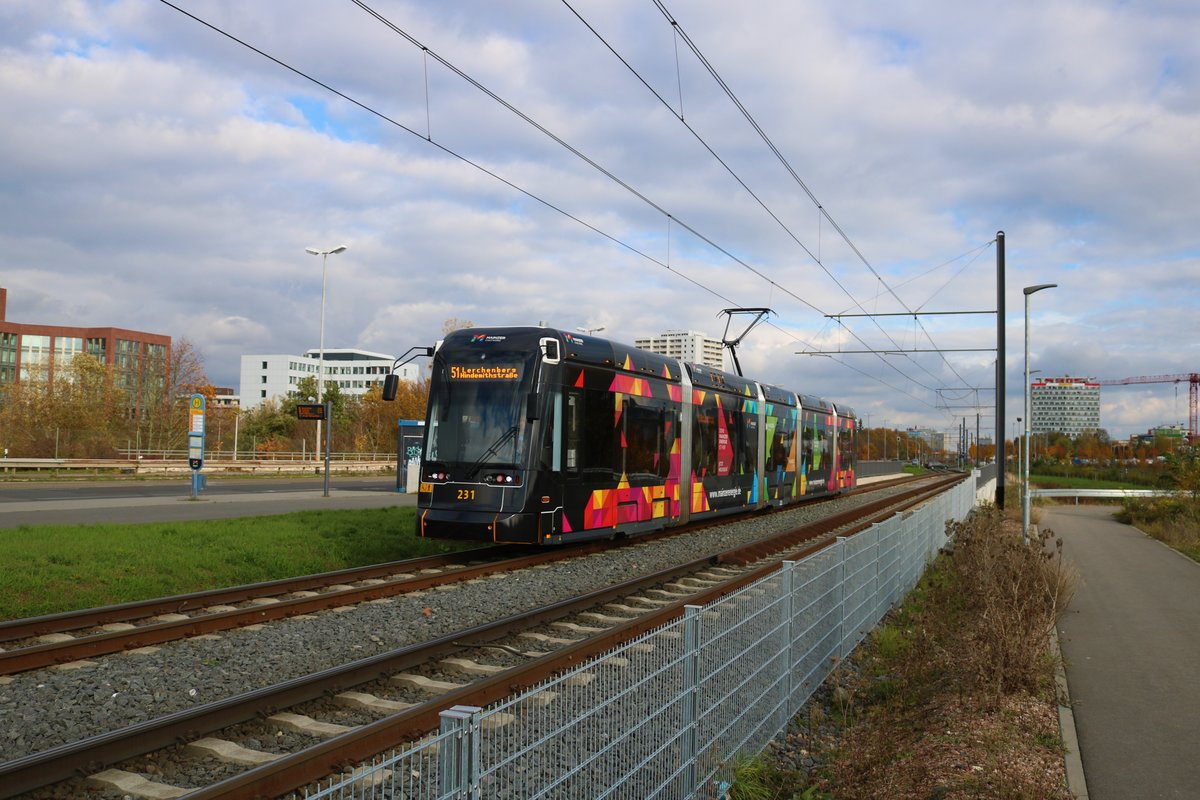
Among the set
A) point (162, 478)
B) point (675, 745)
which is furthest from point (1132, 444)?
point (675, 745)

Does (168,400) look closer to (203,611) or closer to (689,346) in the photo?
(689,346)

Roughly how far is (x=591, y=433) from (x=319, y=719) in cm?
839

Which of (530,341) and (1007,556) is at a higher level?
(530,341)

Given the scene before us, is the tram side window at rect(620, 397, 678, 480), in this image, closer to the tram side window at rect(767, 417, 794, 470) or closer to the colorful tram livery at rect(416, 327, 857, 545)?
the colorful tram livery at rect(416, 327, 857, 545)

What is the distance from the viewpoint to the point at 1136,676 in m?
8.27

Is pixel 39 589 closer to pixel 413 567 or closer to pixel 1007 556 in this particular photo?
pixel 413 567

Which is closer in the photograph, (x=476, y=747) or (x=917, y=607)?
(x=476, y=747)

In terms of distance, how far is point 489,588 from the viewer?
11.6 m

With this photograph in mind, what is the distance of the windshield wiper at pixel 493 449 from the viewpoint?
43.3 feet

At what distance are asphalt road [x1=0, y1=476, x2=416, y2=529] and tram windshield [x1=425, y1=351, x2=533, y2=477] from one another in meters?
7.92

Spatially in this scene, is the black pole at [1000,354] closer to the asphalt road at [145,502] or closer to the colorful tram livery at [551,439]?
the colorful tram livery at [551,439]

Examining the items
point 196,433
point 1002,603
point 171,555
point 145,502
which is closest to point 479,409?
point 171,555

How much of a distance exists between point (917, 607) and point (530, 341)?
6402 millimetres

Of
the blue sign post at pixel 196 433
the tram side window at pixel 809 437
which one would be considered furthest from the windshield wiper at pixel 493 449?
the tram side window at pixel 809 437
